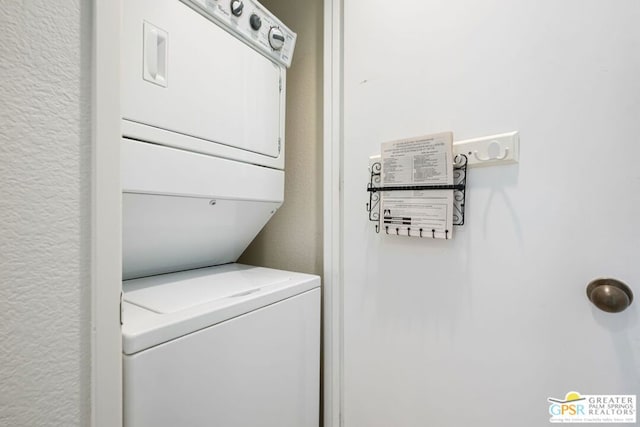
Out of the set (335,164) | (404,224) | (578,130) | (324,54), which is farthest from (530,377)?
(324,54)

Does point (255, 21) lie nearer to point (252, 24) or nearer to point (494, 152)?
point (252, 24)

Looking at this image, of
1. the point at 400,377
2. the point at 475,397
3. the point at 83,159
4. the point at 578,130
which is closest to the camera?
the point at 83,159

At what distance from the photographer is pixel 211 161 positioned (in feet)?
3.08

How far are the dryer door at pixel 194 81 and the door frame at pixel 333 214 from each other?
241mm

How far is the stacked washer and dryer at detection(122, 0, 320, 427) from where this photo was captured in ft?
2.17

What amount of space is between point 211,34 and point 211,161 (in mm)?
403

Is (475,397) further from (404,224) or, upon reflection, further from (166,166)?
(166,166)

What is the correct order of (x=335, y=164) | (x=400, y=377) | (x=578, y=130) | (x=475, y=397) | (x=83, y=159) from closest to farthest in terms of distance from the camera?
(x=83, y=159) < (x=578, y=130) < (x=475, y=397) < (x=400, y=377) < (x=335, y=164)

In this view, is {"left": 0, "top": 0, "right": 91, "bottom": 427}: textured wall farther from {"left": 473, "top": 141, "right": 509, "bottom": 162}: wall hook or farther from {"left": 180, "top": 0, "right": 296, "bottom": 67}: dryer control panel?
{"left": 473, "top": 141, "right": 509, "bottom": 162}: wall hook

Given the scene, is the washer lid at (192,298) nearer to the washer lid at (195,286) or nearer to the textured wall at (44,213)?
the washer lid at (195,286)

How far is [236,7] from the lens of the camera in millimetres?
952

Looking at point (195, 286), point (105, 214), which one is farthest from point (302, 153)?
point (105, 214)

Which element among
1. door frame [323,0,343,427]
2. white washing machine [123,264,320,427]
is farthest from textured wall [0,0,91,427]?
door frame [323,0,343,427]

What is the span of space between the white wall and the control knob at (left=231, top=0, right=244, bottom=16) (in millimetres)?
441
